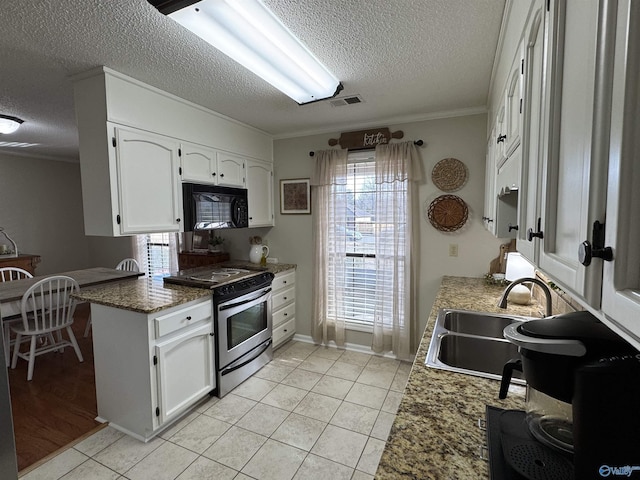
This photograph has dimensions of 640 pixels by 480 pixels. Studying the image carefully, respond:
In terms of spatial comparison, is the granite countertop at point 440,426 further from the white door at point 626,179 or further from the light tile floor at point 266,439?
the light tile floor at point 266,439

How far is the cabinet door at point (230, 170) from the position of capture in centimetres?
297

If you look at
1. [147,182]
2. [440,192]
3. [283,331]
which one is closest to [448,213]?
[440,192]

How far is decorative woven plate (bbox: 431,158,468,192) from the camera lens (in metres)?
2.88

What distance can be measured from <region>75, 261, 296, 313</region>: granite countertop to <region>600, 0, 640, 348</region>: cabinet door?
212 centimetres

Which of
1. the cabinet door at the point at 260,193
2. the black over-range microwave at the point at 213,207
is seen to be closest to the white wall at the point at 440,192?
the cabinet door at the point at 260,193

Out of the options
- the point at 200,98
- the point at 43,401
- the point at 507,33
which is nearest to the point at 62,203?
the point at 43,401

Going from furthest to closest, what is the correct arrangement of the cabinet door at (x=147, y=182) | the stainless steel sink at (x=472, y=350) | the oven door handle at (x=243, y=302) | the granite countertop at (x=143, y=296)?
the oven door handle at (x=243, y=302)
the cabinet door at (x=147, y=182)
the granite countertop at (x=143, y=296)
the stainless steel sink at (x=472, y=350)

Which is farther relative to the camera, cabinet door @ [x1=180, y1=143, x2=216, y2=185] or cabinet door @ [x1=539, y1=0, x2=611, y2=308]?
cabinet door @ [x1=180, y1=143, x2=216, y2=185]

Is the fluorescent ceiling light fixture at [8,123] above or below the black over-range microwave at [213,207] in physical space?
above

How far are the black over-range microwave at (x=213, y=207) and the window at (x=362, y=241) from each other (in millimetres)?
974

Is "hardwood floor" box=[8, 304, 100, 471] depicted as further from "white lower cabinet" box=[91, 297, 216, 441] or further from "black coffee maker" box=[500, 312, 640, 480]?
"black coffee maker" box=[500, 312, 640, 480]

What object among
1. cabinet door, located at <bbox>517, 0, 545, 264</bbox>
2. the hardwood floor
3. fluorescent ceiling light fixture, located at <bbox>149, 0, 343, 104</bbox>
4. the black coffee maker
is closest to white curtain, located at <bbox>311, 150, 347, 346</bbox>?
fluorescent ceiling light fixture, located at <bbox>149, 0, 343, 104</bbox>

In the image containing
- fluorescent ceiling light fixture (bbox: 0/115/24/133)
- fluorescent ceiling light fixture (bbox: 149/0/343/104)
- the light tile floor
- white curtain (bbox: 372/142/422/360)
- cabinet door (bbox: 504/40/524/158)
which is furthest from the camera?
white curtain (bbox: 372/142/422/360)

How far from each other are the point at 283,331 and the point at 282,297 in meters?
0.39
